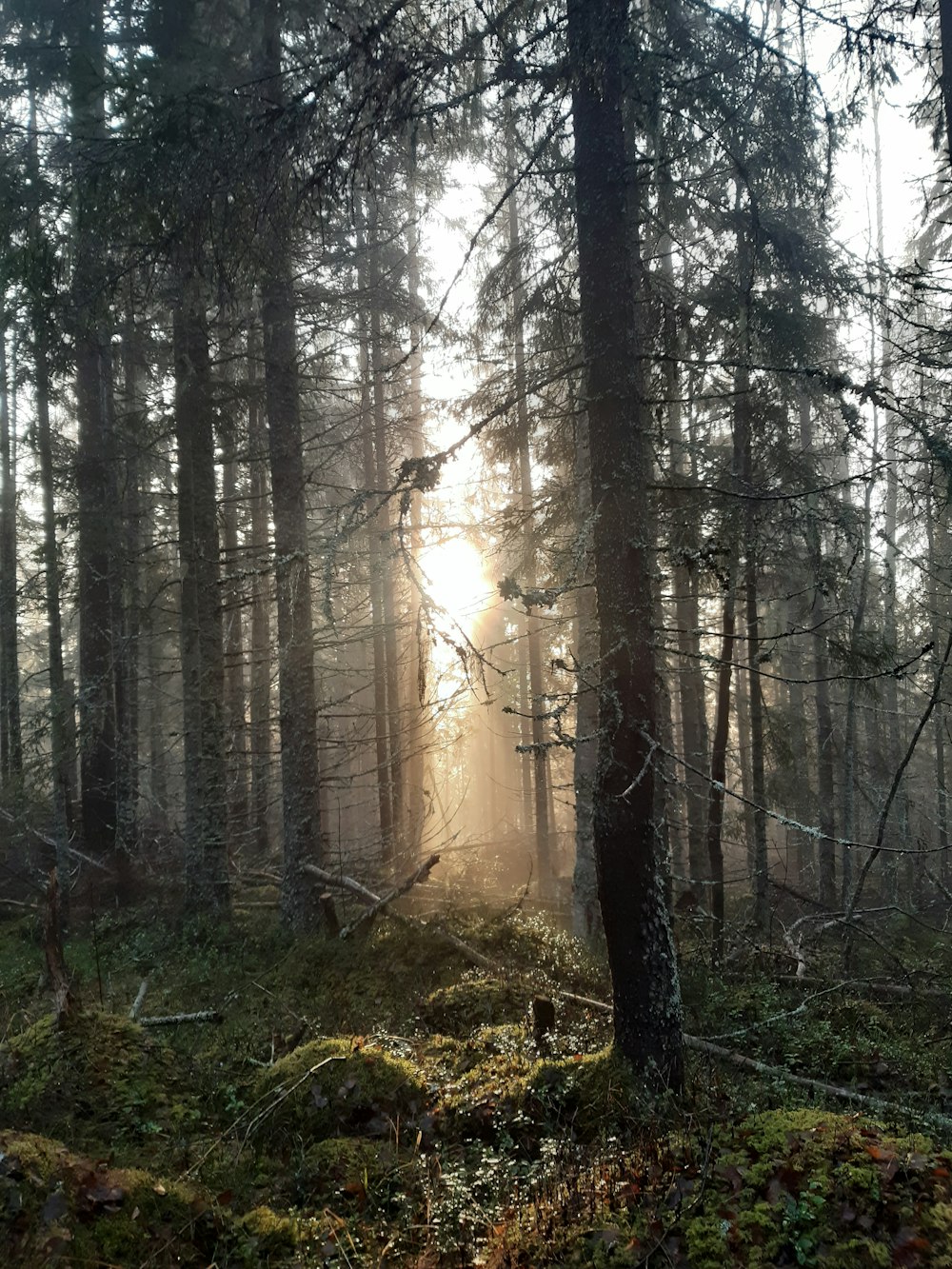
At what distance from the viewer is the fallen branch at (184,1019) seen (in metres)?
7.07

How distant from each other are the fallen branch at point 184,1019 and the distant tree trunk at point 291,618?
8.73 ft

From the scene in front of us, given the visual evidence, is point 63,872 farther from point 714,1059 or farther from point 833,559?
point 833,559

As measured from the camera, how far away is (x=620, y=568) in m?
5.60

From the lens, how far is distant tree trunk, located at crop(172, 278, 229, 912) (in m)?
11.1

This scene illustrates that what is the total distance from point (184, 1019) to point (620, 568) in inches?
243

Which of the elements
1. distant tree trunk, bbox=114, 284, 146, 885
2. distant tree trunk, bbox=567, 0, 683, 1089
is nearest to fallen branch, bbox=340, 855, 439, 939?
distant tree trunk, bbox=567, 0, 683, 1089

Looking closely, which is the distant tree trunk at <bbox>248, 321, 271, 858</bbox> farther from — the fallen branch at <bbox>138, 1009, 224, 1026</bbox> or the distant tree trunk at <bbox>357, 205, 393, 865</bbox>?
the fallen branch at <bbox>138, 1009, 224, 1026</bbox>

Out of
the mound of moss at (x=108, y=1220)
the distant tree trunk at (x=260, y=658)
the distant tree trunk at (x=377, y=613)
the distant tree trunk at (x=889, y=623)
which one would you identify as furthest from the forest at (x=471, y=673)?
the distant tree trunk at (x=889, y=623)

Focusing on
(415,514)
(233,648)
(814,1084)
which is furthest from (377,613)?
(814,1084)

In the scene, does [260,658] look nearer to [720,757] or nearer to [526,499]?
[526,499]

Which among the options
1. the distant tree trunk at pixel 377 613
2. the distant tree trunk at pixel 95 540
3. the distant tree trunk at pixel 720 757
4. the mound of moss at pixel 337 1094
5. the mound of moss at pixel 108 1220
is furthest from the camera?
the distant tree trunk at pixel 377 613

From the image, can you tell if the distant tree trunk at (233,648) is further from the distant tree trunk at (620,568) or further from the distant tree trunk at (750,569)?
the distant tree trunk at (750,569)

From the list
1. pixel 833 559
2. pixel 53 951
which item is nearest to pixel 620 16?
pixel 833 559

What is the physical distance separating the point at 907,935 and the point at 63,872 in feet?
51.5
